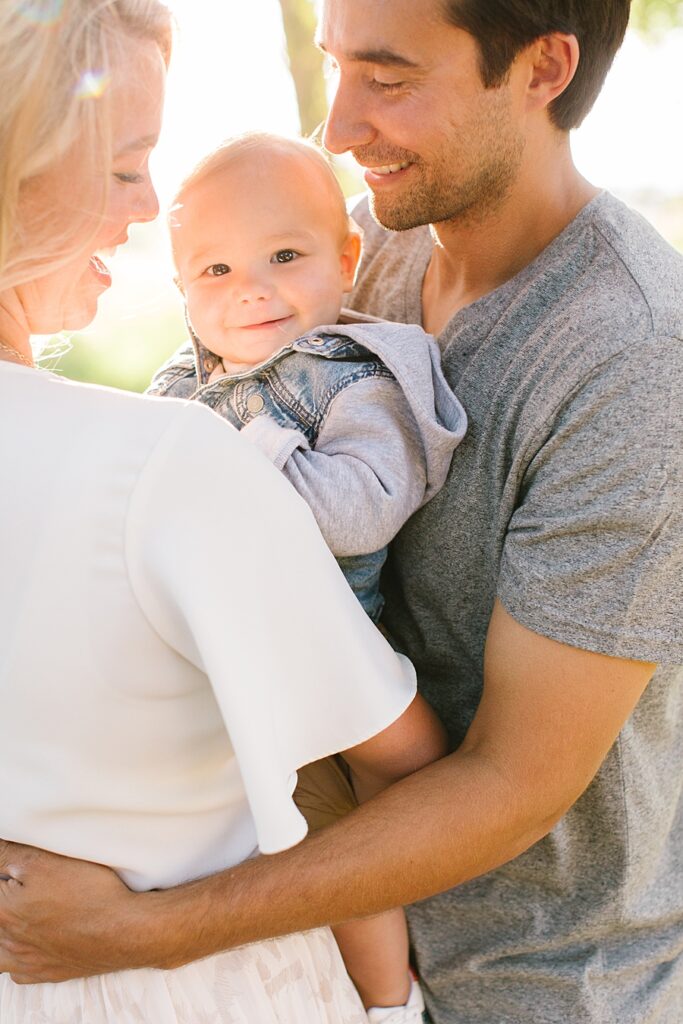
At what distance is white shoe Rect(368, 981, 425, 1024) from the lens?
78.1 inches

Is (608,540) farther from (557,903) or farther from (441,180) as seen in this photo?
(441,180)

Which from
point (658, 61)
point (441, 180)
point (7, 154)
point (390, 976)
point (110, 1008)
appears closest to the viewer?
point (7, 154)

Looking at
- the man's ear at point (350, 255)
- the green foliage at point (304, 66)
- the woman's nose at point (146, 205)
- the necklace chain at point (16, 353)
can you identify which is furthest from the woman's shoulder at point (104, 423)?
the green foliage at point (304, 66)

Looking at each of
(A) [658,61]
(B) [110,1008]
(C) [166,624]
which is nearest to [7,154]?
(C) [166,624]

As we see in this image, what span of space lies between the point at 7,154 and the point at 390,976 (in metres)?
1.60

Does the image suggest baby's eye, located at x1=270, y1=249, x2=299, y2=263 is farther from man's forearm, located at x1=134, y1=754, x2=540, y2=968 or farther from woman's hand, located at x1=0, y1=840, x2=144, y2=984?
woman's hand, located at x1=0, y1=840, x2=144, y2=984

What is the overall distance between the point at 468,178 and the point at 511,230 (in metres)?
0.16

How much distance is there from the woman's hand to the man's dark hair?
1.77 meters

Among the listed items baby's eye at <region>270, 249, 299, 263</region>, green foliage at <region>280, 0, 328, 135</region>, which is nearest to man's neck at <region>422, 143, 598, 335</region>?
baby's eye at <region>270, 249, 299, 263</region>

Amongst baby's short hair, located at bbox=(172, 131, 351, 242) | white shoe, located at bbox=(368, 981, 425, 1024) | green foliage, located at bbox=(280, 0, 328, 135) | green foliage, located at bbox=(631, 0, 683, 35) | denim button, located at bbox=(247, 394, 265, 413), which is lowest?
white shoe, located at bbox=(368, 981, 425, 1024)

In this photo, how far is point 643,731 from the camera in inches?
82.4

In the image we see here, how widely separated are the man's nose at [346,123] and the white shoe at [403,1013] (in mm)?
1816

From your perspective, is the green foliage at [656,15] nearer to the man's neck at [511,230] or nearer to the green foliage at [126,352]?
the green foliage at [126,352]

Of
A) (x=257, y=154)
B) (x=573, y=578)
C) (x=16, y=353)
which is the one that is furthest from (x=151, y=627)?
(x=257, y=154)
